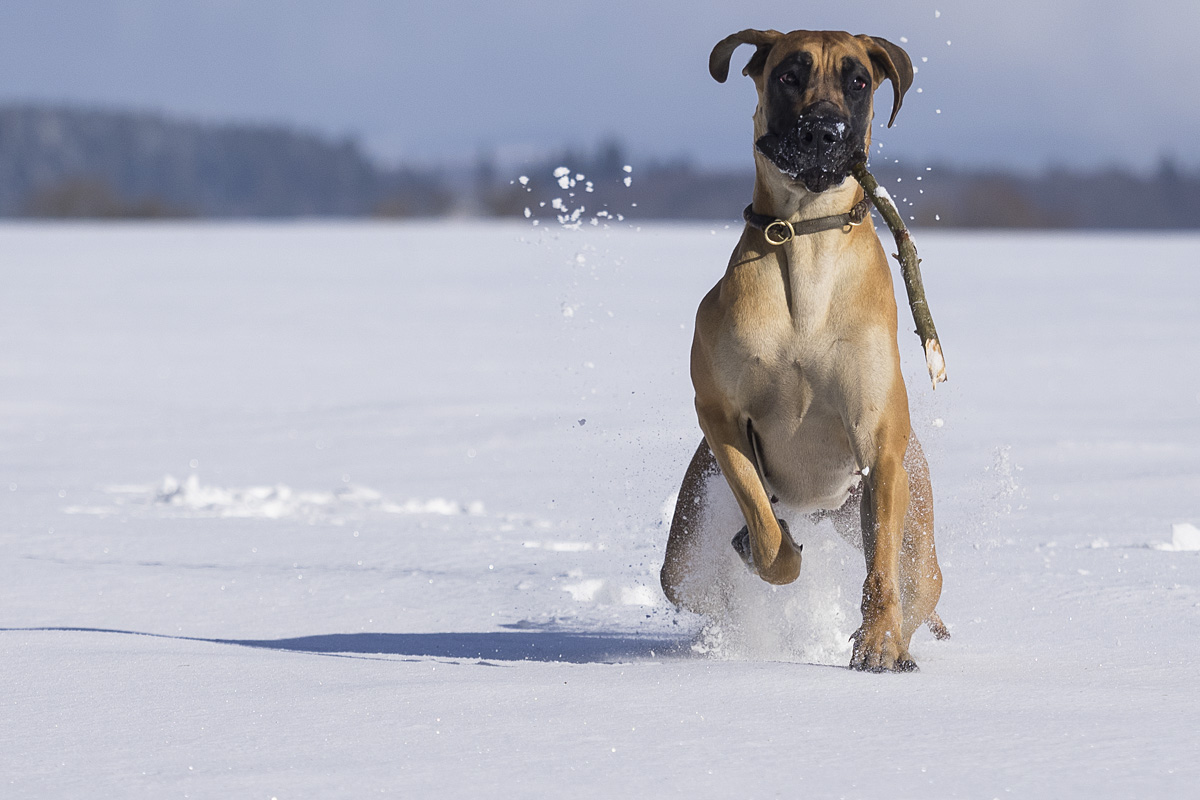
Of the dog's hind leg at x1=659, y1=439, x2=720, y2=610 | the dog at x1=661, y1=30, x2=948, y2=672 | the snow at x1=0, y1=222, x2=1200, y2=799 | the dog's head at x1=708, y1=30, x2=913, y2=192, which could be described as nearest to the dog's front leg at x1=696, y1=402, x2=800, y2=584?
the dog at x1=661, y1=30, x2=948, y2=672

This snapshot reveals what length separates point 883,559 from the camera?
388cm

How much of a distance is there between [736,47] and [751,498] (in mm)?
1266

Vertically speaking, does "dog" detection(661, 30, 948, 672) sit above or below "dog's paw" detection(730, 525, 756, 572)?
above

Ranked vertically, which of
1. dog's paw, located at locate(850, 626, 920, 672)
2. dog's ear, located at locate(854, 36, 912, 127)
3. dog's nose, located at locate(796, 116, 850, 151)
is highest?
dog's ear, located at locate(854, 36, 912, 127)

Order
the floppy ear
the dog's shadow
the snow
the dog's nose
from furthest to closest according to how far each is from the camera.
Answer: the dog's shadow, the floppy ear, the dog's nose, the snow

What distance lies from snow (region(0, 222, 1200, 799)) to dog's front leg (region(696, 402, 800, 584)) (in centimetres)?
31

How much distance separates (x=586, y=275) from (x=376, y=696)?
17085 millimetres

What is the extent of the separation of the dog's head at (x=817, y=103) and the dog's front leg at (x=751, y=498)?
689 mm

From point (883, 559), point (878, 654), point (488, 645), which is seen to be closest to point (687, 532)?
point (488, 645)

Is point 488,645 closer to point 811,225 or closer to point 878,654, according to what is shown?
point 878,654

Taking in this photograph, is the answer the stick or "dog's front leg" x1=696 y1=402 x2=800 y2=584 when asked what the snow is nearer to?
"dog's front leg" x1=696 y1=402 x2=800 y2=584

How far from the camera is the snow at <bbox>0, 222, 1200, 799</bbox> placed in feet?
A: 9.46

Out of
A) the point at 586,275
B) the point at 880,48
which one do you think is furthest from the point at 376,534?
the point at 586,275

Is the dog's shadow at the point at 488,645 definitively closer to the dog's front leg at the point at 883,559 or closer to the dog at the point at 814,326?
the dog at the point at 814,326
